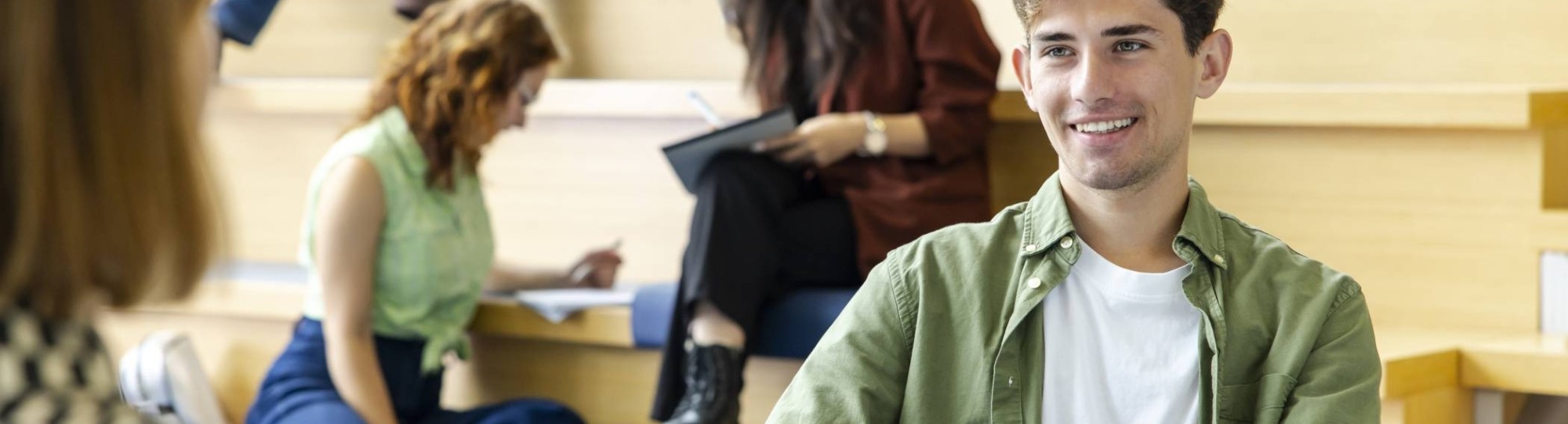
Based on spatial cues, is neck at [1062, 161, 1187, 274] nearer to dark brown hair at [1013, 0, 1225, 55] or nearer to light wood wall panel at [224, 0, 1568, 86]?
dark brown hair at [1013, 0, 1225, 55]

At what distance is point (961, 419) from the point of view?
1335 millimetres

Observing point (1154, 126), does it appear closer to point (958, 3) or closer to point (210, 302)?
point (958, 3)

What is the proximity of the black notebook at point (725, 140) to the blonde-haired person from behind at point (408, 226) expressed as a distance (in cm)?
35

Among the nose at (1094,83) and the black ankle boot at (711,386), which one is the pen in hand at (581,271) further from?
the nose at (1094,83)

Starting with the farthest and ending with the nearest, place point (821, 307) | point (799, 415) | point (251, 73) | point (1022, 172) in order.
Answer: point (251, 73) → point (1022, 172) → point (821, 307) → point (799, 415)

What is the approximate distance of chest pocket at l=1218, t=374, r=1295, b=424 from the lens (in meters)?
1.27

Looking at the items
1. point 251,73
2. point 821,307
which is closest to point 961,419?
point 821,307

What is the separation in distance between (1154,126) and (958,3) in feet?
4.29

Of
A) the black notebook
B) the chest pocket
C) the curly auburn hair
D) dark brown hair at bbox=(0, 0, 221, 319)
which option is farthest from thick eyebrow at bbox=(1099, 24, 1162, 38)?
the curly auburn hair

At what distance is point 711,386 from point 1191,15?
1.24 meters

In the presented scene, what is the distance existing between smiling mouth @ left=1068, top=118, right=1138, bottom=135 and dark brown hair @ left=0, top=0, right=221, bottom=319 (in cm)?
68

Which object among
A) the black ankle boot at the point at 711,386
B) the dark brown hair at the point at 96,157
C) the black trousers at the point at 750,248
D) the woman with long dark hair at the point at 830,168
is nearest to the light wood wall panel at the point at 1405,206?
the woman with long dark hair at the point at 830,168

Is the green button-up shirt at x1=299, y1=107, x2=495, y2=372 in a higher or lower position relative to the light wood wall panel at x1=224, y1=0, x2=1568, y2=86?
lower

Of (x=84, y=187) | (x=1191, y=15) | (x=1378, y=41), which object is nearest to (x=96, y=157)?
(x=84, y=187)
